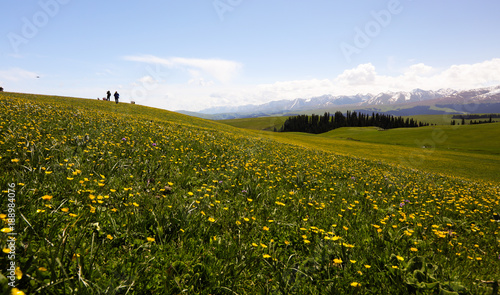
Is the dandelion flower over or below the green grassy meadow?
over

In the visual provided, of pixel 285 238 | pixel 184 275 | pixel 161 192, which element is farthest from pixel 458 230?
pixel 161 192

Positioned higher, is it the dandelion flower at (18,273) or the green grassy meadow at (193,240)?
the dandelion flower at (18,273)

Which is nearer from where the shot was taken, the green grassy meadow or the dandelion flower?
the dandelion flower

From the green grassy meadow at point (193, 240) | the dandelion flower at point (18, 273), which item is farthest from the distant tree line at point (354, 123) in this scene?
the dandelion flower at point (18, 273)

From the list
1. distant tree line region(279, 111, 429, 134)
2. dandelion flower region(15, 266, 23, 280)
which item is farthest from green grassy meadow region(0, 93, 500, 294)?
distant tree line region(279, 111, 429, 134)

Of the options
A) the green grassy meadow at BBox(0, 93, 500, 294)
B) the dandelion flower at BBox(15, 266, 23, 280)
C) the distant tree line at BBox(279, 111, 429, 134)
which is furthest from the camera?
the distant tree line at BBox(279, 111, 429, 134)

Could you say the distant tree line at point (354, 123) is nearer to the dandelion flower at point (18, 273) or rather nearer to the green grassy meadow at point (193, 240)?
the green grassy meadow at point (193, 240)

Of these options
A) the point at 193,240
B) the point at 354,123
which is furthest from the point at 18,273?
the point at 354,123

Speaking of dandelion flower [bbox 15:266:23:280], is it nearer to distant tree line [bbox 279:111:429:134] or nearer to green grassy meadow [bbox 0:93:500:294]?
green grassy meadow [bbox 0:93:500:294]

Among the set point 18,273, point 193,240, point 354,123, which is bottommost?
point 193,240

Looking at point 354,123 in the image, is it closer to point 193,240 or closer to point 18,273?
point 193,240

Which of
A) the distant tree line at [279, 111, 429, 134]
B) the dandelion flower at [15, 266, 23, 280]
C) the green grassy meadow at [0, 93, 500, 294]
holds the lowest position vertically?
the green grassy meadow at [0, 93, 500, 294]

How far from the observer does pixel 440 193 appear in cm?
1170

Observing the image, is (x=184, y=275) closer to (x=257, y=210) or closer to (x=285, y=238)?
(x=285, y=238)
